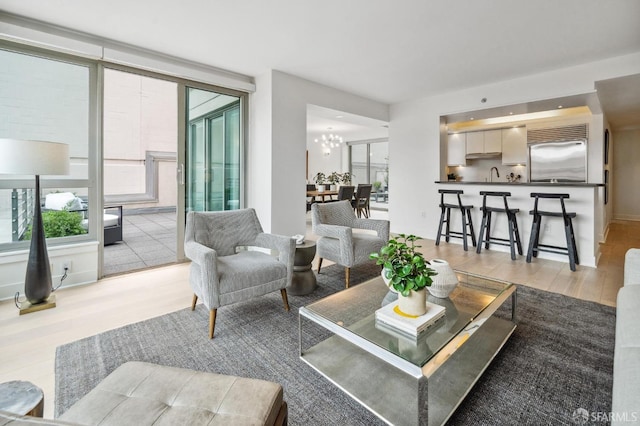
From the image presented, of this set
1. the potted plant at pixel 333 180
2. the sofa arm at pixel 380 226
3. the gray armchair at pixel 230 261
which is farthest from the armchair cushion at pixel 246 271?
the potted plant at pixel 333 180

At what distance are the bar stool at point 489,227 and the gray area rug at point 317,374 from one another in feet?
5.53

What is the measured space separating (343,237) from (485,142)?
5.03 m

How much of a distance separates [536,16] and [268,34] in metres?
2.50

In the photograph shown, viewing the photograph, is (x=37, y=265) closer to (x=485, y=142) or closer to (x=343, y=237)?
(x=343, y=237)

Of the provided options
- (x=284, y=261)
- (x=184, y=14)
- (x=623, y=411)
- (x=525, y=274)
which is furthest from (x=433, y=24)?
(x=623, y=411)

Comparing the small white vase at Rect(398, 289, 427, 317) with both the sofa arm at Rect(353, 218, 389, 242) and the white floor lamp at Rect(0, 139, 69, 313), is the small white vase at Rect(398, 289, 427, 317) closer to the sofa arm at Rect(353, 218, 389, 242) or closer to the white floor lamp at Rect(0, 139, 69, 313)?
the sofa arm at Rect(353, 218, 389, 242)

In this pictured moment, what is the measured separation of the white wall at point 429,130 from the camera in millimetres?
4214

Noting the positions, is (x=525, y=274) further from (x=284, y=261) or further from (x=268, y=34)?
(x=268, y=34)

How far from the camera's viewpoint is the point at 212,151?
4496 mm

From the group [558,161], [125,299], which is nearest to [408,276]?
[125,299]

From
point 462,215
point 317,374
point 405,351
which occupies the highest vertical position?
point 462,215

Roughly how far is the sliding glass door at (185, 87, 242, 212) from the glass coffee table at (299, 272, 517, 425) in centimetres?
285

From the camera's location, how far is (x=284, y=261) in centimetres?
255

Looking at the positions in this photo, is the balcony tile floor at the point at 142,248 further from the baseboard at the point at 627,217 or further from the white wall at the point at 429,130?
the baseboard at the point at 627,217
